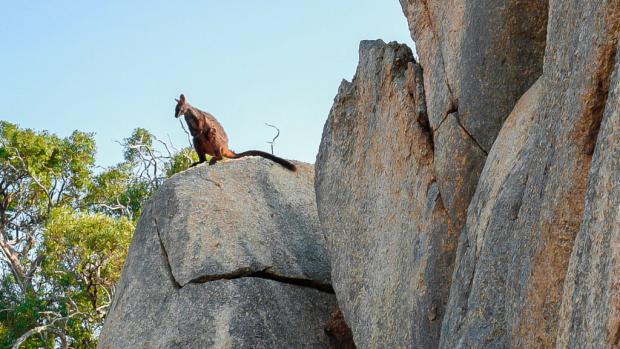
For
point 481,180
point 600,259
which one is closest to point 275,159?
point 481,180

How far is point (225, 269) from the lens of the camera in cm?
1101

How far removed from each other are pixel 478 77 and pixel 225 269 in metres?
4.39

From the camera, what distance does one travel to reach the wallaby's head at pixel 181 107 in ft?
49.5

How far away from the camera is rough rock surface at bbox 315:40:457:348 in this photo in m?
7.89

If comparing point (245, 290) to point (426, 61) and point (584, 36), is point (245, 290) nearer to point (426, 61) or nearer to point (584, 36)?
point (426, 61)

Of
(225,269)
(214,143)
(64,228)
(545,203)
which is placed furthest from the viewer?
(64,228)

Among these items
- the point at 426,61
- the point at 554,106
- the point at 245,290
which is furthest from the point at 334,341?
the point at 554,106

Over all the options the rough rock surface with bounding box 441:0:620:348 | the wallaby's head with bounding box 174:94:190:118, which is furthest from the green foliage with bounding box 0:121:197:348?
the rough rock surface with bounding box 441:0:620:348

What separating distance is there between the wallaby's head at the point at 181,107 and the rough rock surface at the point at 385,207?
17.2 ft

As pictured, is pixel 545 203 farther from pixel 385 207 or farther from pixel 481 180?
pixel 385 207

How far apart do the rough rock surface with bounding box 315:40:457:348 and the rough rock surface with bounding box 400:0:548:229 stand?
34 centimetres

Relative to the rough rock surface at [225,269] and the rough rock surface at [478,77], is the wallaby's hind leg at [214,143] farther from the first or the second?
the rough rock surface at [478,77]

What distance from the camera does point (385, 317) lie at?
8586mm

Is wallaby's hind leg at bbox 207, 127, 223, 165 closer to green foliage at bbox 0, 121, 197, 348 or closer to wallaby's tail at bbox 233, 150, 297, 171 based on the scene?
wallaby's tail at bbox 233, 150, 297, 171
